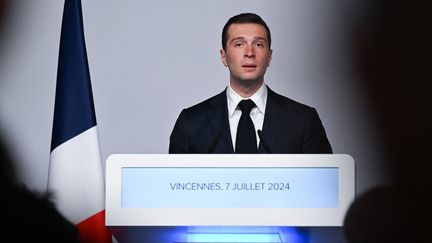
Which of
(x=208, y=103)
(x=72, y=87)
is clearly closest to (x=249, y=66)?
(x=208, y=103)

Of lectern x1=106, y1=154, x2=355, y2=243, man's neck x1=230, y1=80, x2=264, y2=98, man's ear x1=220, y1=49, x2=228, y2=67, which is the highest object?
man's ear x1=220, y1=49, x2=228, y2=67

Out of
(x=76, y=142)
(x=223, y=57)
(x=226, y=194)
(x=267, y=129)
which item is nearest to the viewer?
(x=226, y=194)

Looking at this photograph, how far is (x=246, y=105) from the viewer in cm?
321

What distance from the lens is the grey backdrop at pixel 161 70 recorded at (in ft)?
10.9

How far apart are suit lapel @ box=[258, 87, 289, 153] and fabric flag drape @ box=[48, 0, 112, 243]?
795 millimetres

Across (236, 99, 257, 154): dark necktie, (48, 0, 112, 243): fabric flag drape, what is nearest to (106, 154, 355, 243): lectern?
(48, 0, 112, 243): fabric flag drape

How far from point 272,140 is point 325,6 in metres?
0.77

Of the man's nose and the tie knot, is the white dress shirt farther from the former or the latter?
the man's nose

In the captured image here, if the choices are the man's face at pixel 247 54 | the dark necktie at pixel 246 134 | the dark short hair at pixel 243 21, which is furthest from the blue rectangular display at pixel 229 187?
the dark short hair at pixel 243 21

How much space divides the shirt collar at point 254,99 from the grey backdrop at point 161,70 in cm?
7

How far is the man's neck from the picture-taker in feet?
10.6

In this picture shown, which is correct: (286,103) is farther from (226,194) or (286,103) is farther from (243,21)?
(226,194)

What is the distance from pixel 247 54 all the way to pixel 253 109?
0.89 ft

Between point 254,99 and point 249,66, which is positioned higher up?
point 249,66
